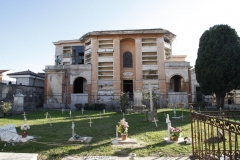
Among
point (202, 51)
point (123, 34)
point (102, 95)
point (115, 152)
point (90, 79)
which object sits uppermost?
point (123, 34)

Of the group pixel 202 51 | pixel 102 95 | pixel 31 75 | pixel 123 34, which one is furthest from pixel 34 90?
pixel 202 51

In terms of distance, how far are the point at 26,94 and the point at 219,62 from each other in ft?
75.4

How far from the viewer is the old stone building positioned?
82.5 ft

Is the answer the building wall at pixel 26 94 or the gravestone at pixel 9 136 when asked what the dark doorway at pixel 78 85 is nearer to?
the building wall at pixel 26 94

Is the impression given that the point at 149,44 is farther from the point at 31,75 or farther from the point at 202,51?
the point at 31,75

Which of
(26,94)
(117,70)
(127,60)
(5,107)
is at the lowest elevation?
(5,107)

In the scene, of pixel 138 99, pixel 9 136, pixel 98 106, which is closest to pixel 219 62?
pixel 138 99

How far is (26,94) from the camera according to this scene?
941 inches

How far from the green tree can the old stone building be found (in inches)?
169

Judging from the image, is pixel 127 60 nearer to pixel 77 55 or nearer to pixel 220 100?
pixel 77 55

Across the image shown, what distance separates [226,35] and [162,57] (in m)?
8.14

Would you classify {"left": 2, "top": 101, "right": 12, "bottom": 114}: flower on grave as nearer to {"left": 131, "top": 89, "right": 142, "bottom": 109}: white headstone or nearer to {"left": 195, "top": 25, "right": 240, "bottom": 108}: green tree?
{"left": 131, "top": 89, "right": 142, "bottom": 109}: white headstone

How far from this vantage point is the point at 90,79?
25766mm

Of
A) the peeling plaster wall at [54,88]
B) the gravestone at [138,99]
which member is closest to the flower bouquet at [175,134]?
the gravestone at [138,99]
